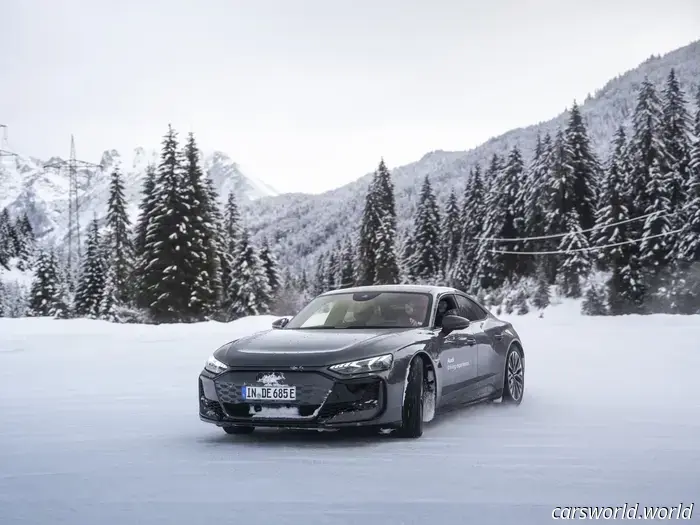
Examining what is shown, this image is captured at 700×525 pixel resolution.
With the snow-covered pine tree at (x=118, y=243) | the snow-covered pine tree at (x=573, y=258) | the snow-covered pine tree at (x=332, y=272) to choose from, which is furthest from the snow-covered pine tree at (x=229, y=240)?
the snow-covered pine tree at (x=332, y=272)

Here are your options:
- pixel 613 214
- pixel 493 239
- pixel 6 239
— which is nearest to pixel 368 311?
pixel 613 214

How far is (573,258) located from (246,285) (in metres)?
26.3

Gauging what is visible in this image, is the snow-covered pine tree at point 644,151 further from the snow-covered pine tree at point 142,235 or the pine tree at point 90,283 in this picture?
the pine tree at point 90,283

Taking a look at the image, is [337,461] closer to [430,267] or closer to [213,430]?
[213,430]

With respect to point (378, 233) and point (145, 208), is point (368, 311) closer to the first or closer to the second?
point (145, 208)

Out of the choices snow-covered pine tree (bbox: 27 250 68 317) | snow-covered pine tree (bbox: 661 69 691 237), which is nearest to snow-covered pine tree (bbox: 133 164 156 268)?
snow-covered pine tree (bbox: 27 250 68 317)

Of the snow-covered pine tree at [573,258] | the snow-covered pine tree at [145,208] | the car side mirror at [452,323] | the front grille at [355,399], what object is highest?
the snow-covered pine tree at [145,208]

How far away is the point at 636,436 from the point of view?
25.2 feet

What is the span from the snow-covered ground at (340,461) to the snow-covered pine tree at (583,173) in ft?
189

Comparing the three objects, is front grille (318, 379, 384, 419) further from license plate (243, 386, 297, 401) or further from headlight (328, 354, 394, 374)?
license plate (243, 386, 297, 401)

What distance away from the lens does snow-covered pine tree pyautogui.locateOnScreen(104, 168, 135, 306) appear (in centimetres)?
7525

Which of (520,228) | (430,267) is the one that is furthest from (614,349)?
(430,267)

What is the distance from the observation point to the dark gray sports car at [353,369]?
7.01 m

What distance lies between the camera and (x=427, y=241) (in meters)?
83.2
